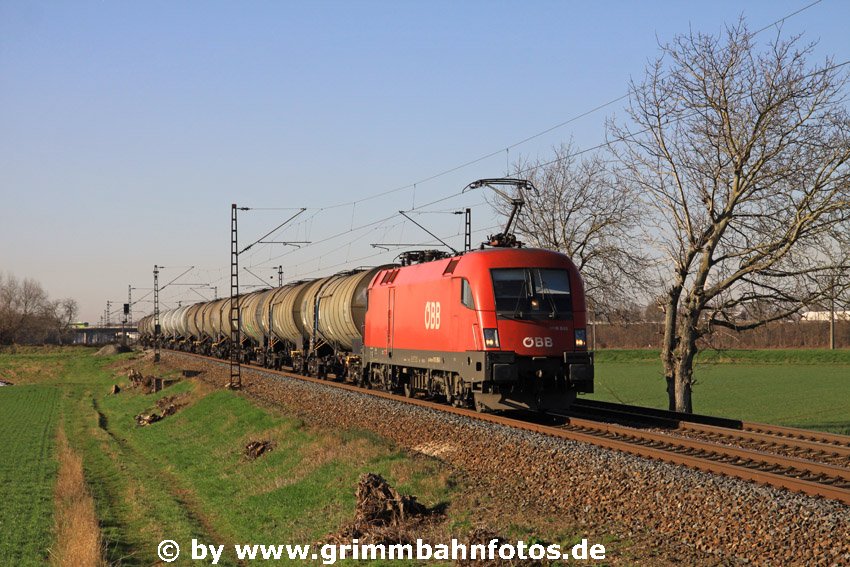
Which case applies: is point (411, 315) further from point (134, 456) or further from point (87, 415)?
point (87, 415)

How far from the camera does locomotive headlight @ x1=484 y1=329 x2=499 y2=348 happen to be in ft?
59.5

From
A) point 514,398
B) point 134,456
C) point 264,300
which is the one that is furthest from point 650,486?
point 264,300

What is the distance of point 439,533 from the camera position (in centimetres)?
1113

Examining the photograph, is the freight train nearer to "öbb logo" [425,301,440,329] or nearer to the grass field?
"öbb logo" [425,301,440,329]

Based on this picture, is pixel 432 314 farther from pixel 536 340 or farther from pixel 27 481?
pixel 27 481

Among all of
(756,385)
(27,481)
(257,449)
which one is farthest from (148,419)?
(756,385)

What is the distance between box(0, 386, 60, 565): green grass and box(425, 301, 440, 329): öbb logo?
9324 mm

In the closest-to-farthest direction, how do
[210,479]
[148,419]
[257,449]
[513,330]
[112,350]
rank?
1. [513,330]
2. [210,479]
3. [257,449]
4. [148,419]
5. [112,350]

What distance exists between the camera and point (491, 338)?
59.7 ft

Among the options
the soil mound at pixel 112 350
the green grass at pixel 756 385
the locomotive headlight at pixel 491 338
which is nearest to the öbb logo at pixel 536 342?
the locomotive headlight at pixel 491 338

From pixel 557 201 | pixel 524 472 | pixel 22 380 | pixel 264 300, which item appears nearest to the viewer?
pixel 524 472

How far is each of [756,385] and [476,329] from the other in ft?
131

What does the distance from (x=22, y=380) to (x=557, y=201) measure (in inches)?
2356

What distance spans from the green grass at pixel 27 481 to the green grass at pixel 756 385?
17.0 meters
